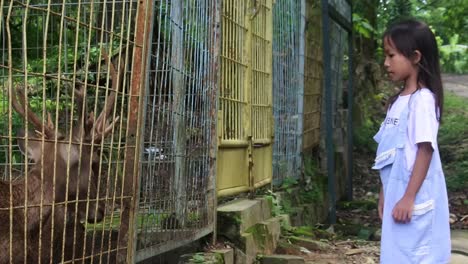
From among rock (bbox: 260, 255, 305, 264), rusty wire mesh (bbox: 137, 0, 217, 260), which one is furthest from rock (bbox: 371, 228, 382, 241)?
rusty wire mesh (bbox: 137, 0, 217, 260)

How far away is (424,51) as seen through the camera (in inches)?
131

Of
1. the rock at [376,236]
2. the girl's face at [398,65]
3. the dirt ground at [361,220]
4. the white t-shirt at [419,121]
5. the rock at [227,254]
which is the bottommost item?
the rock at [376,236]

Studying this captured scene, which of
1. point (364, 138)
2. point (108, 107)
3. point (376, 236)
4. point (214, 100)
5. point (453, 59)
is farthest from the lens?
point (453, 59)

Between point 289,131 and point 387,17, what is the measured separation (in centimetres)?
793

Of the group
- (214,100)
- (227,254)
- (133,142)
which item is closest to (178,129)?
(214,100)

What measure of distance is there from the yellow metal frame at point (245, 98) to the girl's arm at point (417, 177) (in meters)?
2.13

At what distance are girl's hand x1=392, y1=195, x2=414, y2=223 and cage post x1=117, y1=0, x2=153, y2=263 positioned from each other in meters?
1.35

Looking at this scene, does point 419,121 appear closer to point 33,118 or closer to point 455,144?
point 33,118

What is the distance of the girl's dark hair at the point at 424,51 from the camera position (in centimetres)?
331

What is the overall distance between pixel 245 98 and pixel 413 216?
298cm

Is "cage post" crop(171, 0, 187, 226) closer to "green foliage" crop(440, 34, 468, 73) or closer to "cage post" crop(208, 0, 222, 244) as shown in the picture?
"cage post" crop(208, 0, 222, 244)

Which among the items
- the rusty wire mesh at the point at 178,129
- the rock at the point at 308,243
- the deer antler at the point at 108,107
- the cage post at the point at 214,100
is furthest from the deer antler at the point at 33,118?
the rock at the point at 308,243

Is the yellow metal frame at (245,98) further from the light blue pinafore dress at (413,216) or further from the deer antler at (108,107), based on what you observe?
the light blue pinafore dress at (413,216)

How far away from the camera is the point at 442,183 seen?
331cm
